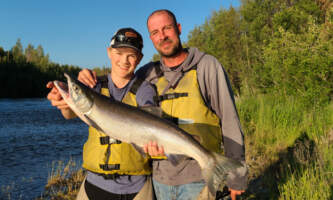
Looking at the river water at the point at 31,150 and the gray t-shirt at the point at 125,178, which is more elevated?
the gray t-shirt at the point at 125,178

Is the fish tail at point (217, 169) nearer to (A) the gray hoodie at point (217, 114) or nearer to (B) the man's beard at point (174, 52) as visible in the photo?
(A) the gray hoodie at point (217, 114)

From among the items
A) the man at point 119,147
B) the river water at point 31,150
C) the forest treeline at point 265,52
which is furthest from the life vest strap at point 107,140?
the river water at point 31,150

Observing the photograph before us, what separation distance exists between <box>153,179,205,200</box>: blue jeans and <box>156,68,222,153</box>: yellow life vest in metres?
0.46

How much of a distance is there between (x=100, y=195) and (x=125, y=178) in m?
0.32

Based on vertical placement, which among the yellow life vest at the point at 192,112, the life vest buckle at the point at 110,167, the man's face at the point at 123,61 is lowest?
the life vest buckle at the point at 110,167

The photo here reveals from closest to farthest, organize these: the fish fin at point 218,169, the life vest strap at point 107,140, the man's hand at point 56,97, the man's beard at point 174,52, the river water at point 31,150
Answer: the fish fin at point 218,169 → the man's hand at point 56,97 → the life vest strap at point 107,140 → the man's beard at point 174,52 → the river water at point 31,150

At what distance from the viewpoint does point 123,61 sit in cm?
333

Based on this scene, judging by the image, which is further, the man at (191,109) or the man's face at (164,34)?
the man's face at (164,34)

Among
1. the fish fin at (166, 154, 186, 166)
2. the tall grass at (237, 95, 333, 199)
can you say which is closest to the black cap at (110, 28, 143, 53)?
the fish fin at (166, 154, 186, 166)

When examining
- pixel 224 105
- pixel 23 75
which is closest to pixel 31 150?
pixel 224 105

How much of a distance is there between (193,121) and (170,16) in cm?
147

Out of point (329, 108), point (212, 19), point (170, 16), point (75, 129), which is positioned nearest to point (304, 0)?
point (212, 19)

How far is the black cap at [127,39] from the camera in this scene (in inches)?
131

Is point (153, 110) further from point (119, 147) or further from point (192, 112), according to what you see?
point (119, 147)
